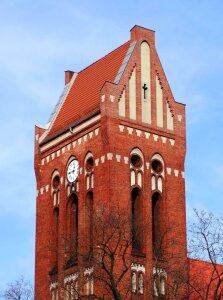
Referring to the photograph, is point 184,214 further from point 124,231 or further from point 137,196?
point 124,231

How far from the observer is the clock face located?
53.4 meters

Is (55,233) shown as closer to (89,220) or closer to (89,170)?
(89,220)

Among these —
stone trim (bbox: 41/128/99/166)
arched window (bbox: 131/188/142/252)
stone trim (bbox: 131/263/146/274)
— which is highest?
stone trim (bbox: 41/128/99/166)

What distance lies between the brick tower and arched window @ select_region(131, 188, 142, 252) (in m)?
0.06

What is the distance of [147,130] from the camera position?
2088 inches

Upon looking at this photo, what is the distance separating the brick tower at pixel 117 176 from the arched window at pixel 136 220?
57 millimetres

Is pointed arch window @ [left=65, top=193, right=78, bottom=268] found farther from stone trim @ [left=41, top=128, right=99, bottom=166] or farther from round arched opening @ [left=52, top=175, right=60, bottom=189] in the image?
stone trim @ [left=41, top=128, right=99, bottom=166]

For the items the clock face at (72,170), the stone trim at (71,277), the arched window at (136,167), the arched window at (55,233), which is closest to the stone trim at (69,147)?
the clock face at (72,170)

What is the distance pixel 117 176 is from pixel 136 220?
2.57 m

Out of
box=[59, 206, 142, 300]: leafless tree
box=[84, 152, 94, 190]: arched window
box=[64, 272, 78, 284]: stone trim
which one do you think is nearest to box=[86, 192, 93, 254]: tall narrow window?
box=[59, 206, 142, 300]: leafless tree

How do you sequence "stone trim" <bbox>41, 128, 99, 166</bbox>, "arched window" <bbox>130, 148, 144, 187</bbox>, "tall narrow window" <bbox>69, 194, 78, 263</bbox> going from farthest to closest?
1. "stone trim" <bbox>41, 128, 99, 166</bbox>
2. "tall narrow window" <bbox>69, 194, 78, 263</bbox>
3. "arched window" <bbox>130, 148, 144, 187</bbox>

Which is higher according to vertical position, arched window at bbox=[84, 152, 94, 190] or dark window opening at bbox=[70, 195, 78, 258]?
arched window at bbox=[84, 152, 94, 190]

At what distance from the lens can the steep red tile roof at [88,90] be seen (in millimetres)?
54625

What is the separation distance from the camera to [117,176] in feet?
165
